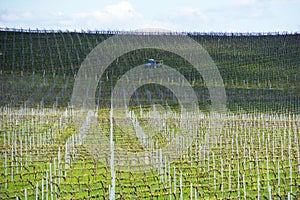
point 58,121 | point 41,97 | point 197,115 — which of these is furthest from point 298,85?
point 58,121

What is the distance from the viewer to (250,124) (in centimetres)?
2759

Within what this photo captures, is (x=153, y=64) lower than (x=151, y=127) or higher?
higher

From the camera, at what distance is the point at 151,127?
2562 centimetres

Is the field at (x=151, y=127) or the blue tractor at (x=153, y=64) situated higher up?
the blue tractor at (x=153, y=64)

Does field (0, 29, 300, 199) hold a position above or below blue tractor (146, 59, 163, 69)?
below

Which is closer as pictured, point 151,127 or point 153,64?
point 151,127

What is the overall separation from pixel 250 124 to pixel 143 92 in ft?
43.8

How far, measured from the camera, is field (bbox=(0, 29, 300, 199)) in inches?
543

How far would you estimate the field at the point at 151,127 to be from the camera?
13797mm

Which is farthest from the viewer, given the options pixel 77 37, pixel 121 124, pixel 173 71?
pixel 77 37

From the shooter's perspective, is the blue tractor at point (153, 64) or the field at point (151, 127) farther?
the blue tractor at point (153, 64)

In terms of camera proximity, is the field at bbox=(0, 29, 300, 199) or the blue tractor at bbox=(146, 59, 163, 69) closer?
the field at bbox=(0, 29, 300, 199)

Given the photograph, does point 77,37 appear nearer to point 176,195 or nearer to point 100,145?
point 100,145

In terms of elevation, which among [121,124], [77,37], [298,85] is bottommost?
[121,124]
